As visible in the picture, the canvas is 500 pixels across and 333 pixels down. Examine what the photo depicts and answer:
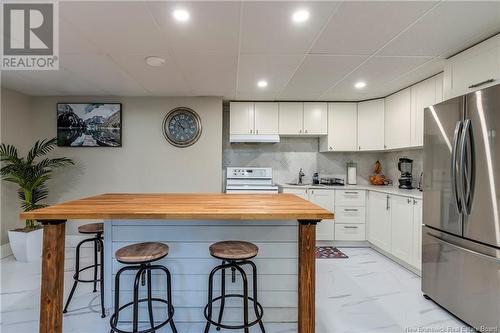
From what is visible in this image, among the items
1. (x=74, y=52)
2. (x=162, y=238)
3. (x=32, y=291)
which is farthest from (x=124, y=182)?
(x=162, y=238)

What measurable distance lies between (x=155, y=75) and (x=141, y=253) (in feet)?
7.38

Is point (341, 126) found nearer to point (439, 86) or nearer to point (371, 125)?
point (371, 125)

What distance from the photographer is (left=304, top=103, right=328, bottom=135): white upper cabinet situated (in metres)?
4.38

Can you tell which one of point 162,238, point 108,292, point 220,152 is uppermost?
point 220,152

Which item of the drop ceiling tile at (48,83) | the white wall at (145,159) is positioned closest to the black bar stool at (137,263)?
the white wall at (145,159)

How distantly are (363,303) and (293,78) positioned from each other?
2.58 metres

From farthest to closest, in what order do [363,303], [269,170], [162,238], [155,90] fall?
1. [269,170]
2. [155,90]
3. [363,303]
4. [162,238]

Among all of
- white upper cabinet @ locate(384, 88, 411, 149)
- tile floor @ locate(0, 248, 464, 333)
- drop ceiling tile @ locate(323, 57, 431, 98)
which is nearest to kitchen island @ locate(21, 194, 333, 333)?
tile floor @ locate(0, 248, 464, 333)

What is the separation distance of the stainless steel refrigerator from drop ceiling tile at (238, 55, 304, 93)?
4.77 feet

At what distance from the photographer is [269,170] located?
447 cm

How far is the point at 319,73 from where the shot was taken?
306 centimetres

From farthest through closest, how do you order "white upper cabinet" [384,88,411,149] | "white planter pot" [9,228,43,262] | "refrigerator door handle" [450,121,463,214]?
"white upper cabinet" [384,88,411,149], "white planter pot" [9,228,43,262], "refrigerator door handle" [450,121,463,214]

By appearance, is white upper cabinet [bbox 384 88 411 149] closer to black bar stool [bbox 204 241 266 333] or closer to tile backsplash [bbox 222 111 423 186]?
tile backsplash [bbox 222 111 423 186]

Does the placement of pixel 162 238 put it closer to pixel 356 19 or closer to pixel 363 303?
pixel 363 303
